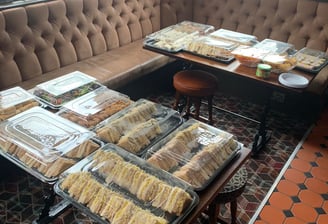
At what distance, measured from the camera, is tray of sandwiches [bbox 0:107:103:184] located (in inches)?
54.1

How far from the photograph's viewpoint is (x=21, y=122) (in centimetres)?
164

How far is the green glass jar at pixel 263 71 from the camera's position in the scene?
7.37 feet

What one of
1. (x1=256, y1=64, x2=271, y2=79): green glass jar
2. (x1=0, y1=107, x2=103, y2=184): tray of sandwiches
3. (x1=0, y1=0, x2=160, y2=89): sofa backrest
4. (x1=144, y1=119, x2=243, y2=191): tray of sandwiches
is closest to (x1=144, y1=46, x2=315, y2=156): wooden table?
(x1=256, y1=64, x2=271, y2=79): green glass jar

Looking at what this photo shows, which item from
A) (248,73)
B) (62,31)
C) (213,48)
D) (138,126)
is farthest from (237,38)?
(138,126)

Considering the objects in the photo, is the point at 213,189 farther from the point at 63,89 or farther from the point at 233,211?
the point at 63,89

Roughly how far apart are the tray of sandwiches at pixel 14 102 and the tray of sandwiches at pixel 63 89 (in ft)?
0.24

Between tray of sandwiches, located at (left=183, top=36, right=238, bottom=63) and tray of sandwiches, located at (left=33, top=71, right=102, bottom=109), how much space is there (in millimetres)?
943

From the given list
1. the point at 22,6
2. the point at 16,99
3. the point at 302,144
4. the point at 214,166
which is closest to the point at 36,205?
the point at 16,99

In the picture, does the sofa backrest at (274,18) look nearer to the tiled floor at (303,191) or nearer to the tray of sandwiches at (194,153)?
the tiled floor at (303,191)

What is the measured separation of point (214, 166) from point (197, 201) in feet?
0.69

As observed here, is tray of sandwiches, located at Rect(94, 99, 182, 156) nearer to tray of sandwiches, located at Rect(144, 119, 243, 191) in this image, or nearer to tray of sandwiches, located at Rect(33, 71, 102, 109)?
tray of sandwiches, located at Rect(144, 119, 243, 191)

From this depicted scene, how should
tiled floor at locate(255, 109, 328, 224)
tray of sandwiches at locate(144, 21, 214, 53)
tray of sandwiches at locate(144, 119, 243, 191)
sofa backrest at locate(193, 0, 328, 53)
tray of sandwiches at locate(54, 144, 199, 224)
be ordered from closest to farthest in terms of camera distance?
tray of sandwiches at locate(54, 144, 199, 224)
tray of sandwiches at locate(144, 119, 243, 191)
tiled floor at locate(255, 109, 328, 224)
tray of sandwiches at locate(144, 21, 214, 53)
sofa backrest at locate(193, 0, 328, 53)

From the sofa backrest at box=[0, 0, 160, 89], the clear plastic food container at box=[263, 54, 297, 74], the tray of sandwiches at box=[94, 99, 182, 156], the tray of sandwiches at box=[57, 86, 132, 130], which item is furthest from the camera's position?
the sofa backrest at box=[0, 0, 160, 89]

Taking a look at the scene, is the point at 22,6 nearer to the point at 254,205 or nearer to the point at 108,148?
the point at 108,148
